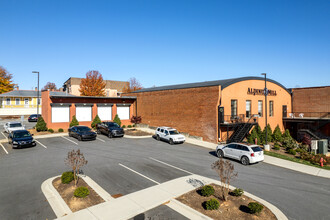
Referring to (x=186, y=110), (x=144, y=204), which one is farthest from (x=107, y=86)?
(x=144, y=204)

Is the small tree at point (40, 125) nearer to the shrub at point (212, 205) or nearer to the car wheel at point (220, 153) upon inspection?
the car wheel at point (220, 153)

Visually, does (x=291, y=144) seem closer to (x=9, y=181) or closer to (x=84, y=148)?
(x=84, y=148)

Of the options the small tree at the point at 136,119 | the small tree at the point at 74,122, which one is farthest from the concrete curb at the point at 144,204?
the small tree at the point at 136,119

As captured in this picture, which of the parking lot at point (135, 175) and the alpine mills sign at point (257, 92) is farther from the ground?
the alpine mills sign at point (257, 92)

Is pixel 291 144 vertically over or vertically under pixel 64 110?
under

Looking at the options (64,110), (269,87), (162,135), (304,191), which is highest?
(269,87)

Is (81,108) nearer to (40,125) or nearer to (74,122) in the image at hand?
(74,122)

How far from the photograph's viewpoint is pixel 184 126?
2905 cm

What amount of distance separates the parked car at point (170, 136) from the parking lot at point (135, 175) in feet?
7.71

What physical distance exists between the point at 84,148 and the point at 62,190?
10626 millimetres

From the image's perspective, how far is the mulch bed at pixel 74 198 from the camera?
9.14 m

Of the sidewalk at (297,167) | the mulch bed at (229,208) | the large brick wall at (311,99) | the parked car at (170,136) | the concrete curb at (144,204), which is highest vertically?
the large brick wall at (311,99)

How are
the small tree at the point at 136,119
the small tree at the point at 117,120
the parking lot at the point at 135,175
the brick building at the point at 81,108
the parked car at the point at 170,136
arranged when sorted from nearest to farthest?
the parking lot at the point at 135,175, the parked car at the point at 170,136, the brick building at the point at 81,108, the small tree at the point at 117,120, the small tree at the point at 136,119

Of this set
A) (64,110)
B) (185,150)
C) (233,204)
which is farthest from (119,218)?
(64,110)
